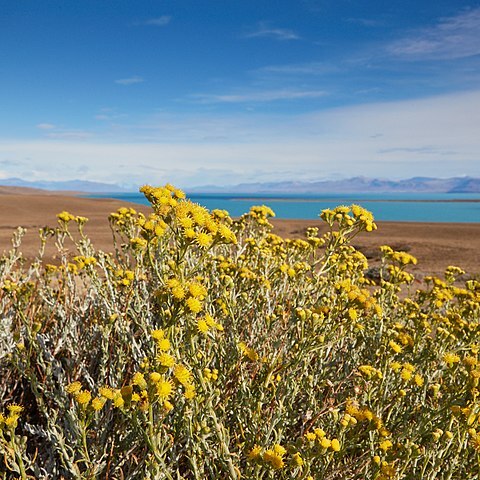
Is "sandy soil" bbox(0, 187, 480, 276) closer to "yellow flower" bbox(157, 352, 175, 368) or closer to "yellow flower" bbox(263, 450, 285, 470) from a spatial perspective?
"yellow flower" bbox(263, 450, 285, 470)

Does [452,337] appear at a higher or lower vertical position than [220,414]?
higher

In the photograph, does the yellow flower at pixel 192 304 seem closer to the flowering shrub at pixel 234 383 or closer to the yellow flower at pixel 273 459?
the flowering shrub at pixel 234 383

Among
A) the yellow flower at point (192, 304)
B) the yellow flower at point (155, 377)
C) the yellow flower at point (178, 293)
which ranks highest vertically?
the yellow flower at point (178, 293)

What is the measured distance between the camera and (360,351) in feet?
11.5

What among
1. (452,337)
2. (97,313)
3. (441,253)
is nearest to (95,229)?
(441,253)

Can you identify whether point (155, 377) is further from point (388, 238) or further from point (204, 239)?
point (388, 238)

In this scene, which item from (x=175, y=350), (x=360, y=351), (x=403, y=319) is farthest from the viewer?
(x=403, y=319)

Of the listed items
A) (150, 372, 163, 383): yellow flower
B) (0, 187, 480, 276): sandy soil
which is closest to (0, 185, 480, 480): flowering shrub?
(150, 372, 163, 383): yellow flower

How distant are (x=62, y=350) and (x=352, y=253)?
9.98 ft

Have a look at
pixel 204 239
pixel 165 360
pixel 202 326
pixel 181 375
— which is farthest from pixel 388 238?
pixel 165 360

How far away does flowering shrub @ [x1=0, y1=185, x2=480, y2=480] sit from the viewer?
192 cm

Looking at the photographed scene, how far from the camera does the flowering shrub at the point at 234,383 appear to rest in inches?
75.5

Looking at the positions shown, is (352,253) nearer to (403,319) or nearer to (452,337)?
(403,319)

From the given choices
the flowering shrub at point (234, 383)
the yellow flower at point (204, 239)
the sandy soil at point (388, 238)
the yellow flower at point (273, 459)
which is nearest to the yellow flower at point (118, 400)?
the flowering shrub at point (234, 383)
